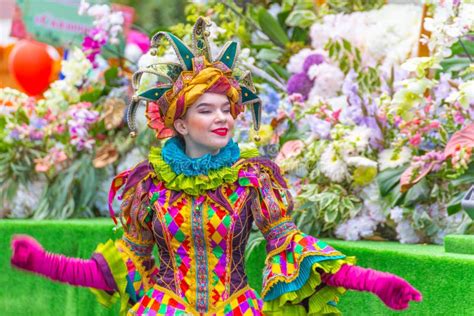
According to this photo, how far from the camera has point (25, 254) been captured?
402 centimetres

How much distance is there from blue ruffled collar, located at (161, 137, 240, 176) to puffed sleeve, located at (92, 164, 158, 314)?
14cm

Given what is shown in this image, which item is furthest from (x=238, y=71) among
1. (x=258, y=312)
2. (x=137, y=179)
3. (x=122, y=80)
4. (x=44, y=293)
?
(x=122, y=80)

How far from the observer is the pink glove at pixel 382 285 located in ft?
12.2

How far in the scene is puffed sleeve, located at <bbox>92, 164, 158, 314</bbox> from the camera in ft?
14.5

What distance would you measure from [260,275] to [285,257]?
130cm

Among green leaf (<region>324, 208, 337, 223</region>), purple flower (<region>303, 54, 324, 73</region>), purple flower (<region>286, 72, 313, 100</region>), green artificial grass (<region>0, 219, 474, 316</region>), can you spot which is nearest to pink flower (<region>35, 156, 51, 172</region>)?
green artificial grass (<region>0, 219, 474, 316</region>)

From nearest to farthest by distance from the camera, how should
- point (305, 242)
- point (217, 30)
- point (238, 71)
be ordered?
point (305, 242)
point (238, 71)
point (217, 30)

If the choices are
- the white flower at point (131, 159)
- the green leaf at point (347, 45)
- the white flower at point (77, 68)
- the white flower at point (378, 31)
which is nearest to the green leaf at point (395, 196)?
the white flower at point (378, 31)

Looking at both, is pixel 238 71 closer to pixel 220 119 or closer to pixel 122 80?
pixel 220 119

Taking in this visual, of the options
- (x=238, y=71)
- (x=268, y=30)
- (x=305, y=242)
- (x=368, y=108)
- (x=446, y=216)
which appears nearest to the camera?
(x=305, y=242)

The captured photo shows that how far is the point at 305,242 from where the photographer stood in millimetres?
4152

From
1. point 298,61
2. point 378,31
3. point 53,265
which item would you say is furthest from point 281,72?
point 53,265

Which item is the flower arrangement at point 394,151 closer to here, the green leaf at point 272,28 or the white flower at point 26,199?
the green leaf at point 272,28

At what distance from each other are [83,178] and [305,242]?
351cm
